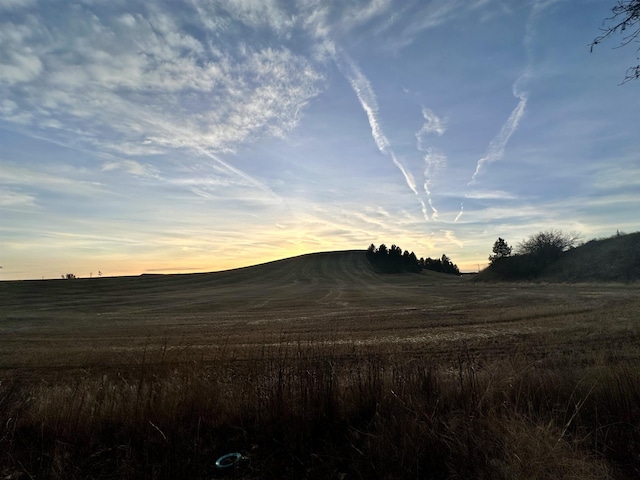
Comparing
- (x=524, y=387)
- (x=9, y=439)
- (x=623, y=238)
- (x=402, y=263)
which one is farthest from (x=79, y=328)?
(x=402, y=263)

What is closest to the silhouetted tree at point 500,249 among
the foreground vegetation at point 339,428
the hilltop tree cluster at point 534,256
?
the hilltop tree cluster at point 534,256

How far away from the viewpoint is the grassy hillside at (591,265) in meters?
49.5

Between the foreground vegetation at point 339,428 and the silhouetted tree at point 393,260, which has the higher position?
the silhouetted tree at point 393,260

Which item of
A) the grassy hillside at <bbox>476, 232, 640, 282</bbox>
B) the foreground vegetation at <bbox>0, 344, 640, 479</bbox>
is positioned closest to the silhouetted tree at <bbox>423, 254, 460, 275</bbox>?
the grassy hillside at <bbox>476, 232, 640, 282</bbox>

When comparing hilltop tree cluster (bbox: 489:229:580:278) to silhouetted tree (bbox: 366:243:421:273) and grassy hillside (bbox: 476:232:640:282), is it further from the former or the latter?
silhouetted tree (bbox: 366:243:421:273)

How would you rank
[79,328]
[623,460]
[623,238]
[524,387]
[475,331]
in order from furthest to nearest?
[623,238] < [79,328] < [475,331] < [524,387] < [623,460]

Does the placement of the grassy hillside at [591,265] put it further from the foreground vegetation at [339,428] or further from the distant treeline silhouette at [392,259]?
the foreground vegetation at [339,428]

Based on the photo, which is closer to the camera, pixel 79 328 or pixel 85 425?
pixel 85 425

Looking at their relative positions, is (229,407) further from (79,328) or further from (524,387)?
(79,328)

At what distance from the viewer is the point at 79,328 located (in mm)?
23859

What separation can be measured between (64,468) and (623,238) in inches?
3023

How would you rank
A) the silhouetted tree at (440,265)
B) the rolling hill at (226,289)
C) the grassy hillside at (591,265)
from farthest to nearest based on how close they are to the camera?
Result: the silhouetted tree at (440,265)
the grassy hillside at (591,265)
the rolling hill at (226,289)

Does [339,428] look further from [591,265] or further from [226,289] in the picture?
[591,265]

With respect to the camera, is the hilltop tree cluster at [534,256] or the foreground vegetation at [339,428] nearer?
the foreground vegetation at [339,428]
